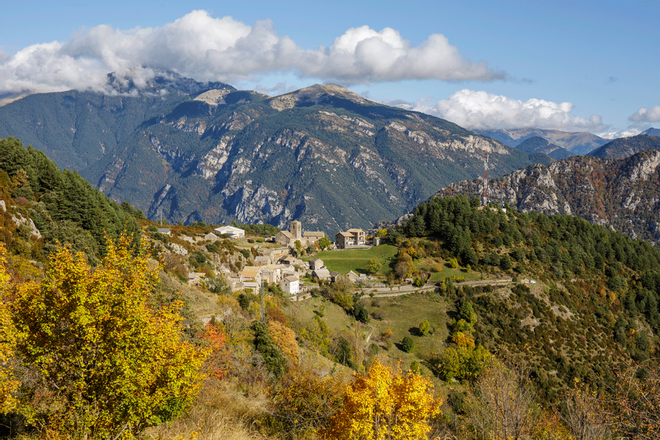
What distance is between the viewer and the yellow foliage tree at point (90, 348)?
10641mm

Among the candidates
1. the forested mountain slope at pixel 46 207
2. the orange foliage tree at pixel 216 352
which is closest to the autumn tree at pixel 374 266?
the forested mountain slope at pixel 46 207

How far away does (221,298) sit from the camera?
141ft

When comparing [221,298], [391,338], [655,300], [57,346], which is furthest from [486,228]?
[57,346]

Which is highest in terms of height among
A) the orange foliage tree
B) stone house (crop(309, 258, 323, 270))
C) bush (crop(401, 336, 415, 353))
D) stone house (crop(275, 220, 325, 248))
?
the orange foliage tree

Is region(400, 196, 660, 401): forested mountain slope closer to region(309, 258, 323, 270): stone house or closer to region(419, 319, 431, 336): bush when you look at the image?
region(419, 319, 431, 336): bush

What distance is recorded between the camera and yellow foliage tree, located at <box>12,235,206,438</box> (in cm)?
1064

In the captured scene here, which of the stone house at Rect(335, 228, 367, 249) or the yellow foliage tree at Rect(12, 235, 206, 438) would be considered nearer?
the yellow foliage tree at Rect(12, 235, 206, 438)

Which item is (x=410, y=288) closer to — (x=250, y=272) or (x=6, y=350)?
(x=250, y=272)

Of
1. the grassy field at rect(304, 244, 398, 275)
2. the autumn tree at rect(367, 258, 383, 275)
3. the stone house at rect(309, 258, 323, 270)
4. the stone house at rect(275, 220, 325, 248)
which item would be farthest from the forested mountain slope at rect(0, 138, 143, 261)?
the stone house at rect(275, 220, 325, 248)

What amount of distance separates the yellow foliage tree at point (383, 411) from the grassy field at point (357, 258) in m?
67.8

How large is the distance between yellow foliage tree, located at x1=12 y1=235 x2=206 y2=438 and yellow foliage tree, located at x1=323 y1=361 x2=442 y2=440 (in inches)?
236

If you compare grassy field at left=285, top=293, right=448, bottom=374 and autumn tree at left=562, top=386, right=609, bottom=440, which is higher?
autumn tree at left=562, top=386, right=609, bottom=440

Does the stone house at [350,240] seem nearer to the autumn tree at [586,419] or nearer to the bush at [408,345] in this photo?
the bush at [408,345]

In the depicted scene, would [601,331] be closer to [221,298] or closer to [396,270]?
[396,270]
